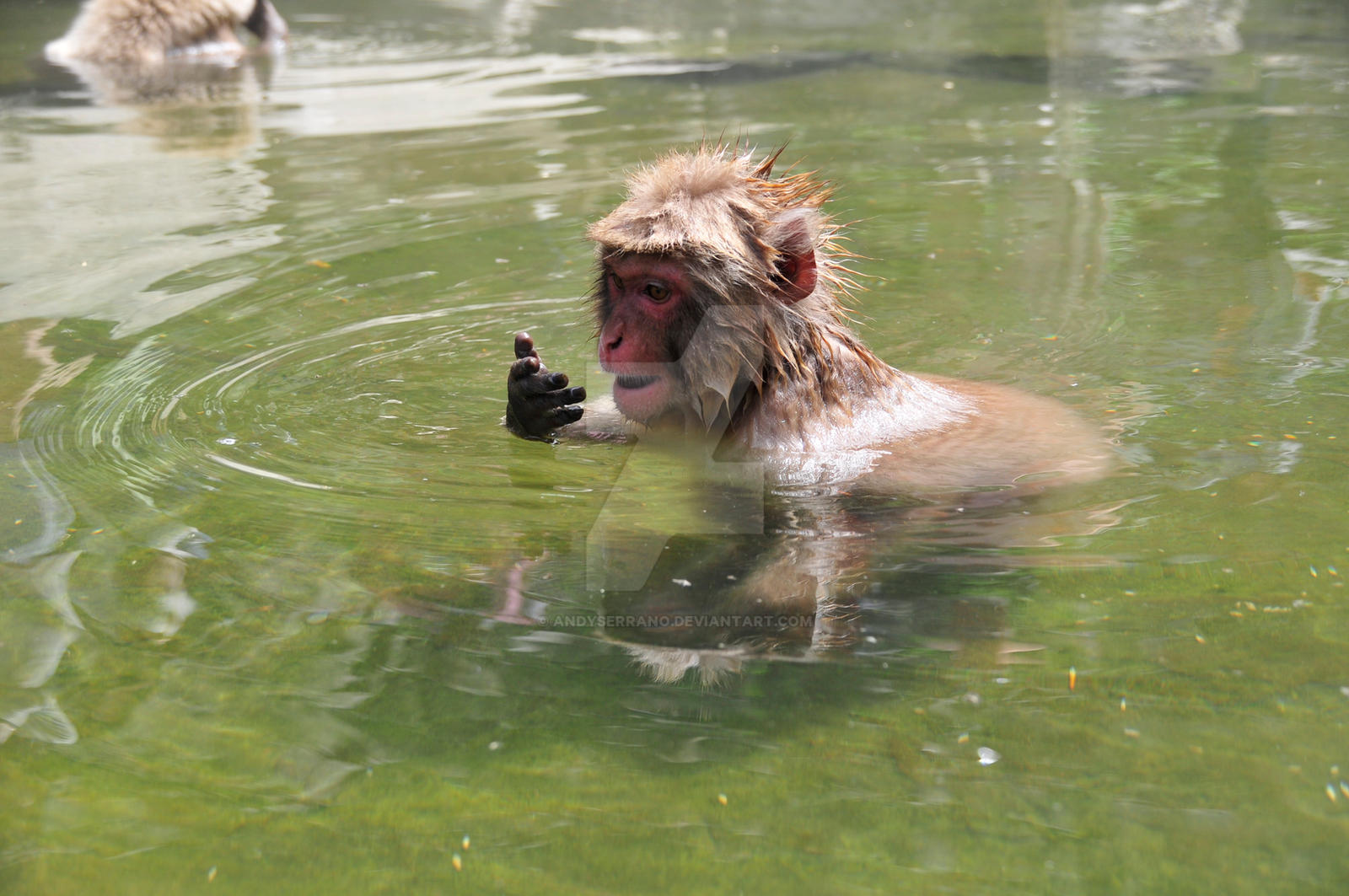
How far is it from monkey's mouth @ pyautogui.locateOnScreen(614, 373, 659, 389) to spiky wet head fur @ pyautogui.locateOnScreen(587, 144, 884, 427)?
14 centimetres

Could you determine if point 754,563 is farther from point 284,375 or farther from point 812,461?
point 284,375

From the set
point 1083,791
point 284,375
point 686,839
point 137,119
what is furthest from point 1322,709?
point 137,119

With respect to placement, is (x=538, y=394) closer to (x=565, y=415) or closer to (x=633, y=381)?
(x=565, y=415)

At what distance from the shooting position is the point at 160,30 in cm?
1436

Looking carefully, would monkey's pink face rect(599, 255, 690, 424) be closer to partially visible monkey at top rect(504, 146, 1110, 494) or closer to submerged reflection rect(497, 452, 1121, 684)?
partially visible monkey at top rect(504, 146, 1110, 494)

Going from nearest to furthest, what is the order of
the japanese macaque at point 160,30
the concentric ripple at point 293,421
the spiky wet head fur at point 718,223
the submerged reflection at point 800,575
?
the submerged reflection at point 800,575, the spiky wet head fur at point 718,223, the concentric ripple at point 293,421, the japanese macaque at point 160,30

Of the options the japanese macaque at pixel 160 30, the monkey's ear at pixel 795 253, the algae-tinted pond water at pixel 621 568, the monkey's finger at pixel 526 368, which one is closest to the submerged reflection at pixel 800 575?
the algae-tinted pond water at pixel 621 568

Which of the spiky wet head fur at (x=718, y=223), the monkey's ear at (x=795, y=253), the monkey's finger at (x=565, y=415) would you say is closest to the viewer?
the spiky wet head fur at (x=718, y=223)

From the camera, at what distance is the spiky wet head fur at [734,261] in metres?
4.67

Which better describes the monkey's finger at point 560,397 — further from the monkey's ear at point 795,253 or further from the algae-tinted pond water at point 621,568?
the monkey's ear at point 795,253

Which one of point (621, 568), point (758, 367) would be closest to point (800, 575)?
point (621, 568)

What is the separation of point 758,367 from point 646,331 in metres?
0.44

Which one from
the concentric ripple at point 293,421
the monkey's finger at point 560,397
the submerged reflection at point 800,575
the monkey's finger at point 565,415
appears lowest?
the submerged reflection at point 800,575

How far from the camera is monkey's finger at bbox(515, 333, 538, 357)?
16.4 ft
